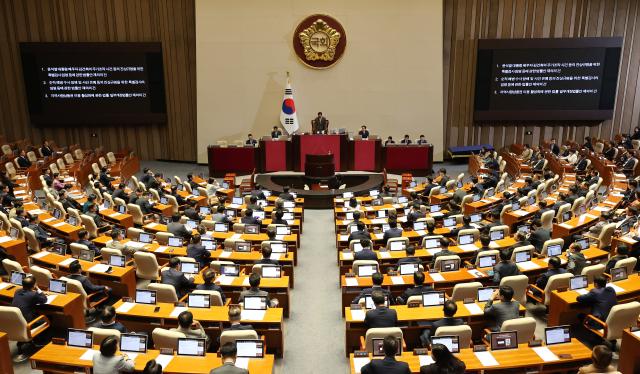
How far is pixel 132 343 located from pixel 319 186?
36.8 ft

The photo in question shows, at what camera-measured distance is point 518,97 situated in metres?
21.1

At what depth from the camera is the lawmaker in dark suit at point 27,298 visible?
23.0 feet

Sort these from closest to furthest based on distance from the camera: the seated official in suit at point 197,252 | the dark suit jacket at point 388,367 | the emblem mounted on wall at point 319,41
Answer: the dark suit jacket at point 388,367
the seated official in suit at point 197,252
the emblem mounted on wall at point 319,41

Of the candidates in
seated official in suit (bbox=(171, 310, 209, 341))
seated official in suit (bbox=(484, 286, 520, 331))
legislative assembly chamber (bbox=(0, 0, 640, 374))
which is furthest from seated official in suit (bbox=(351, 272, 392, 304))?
seated official in suit (bbox=(171, 310, 209, 341))

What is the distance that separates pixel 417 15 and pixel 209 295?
1659cm

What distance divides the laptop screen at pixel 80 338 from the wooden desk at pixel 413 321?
10.6 ft

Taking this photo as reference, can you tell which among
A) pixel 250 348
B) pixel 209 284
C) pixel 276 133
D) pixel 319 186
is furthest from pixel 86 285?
pixel 276 133

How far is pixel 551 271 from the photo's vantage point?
8.06 meters

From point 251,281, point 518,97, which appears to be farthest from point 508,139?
point 251,281

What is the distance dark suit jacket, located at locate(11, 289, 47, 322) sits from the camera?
23.1 feet

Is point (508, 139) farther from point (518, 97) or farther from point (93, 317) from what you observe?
point (93, 317)

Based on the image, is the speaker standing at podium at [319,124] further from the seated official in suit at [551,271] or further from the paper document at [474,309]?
the paper document at [474,309]

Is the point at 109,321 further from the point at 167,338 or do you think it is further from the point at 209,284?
the point at 209,284

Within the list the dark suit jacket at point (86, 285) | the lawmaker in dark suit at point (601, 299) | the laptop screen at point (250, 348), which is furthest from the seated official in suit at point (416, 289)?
the dark suit jacket at point (86, 285)
